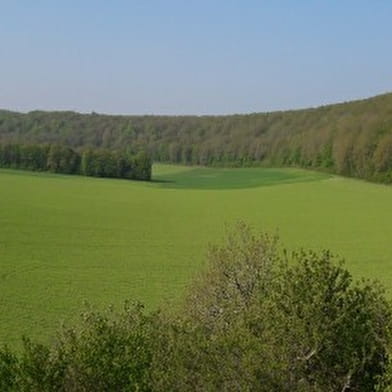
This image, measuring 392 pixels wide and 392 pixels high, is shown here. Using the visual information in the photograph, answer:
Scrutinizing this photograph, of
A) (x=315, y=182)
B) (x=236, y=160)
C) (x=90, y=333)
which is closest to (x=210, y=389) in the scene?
(x=90, y=333)

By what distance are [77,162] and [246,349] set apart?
5589 inches

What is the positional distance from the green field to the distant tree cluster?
1765 centimetres

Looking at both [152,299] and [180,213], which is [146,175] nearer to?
[180,213]

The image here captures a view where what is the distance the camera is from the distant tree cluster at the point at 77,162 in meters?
154

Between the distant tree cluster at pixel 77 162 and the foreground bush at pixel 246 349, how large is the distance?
444 feet

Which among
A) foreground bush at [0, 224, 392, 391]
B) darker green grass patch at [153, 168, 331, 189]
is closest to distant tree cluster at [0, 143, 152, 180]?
darker green grass patch at [153, 168, 331, 189]

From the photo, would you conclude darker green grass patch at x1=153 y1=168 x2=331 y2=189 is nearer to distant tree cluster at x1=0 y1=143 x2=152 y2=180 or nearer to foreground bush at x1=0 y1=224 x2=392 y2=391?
distant tree cluster at x1=0 y1=143 x2=152 y2=180

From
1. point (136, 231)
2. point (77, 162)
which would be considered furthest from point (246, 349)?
point (77, 162)

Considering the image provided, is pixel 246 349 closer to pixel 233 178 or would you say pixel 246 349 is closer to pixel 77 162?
pixel 233 178

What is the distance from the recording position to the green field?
129 ft

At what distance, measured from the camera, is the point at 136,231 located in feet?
226

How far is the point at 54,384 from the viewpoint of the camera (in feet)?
49.8

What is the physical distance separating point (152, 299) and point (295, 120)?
160552 millimetres

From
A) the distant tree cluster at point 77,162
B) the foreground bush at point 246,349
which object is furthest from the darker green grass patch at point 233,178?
the foreground bush at point 246,349
